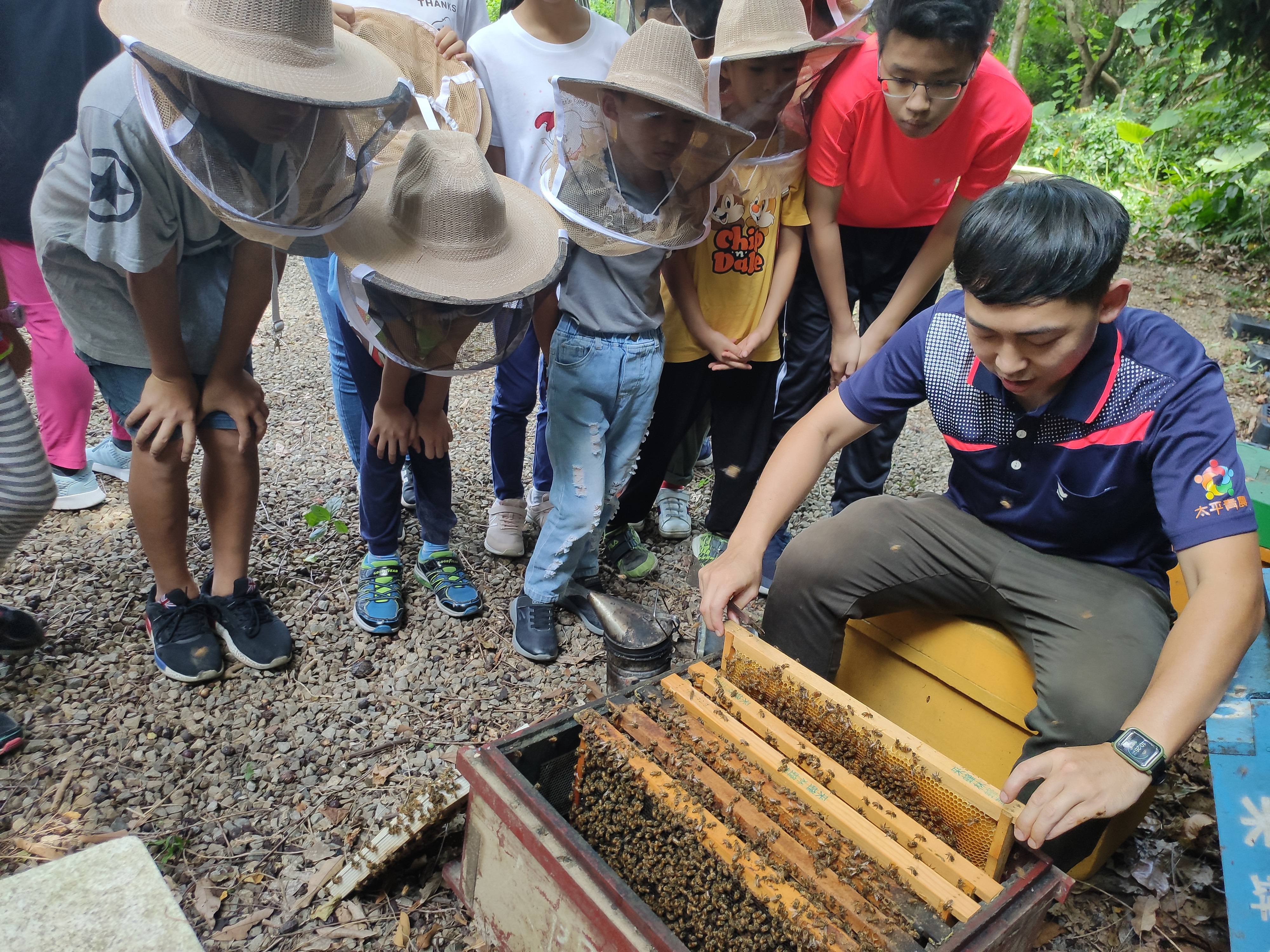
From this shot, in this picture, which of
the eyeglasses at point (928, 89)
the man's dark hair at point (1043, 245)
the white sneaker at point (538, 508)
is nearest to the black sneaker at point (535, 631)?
the white sneaker at point (538, 508)

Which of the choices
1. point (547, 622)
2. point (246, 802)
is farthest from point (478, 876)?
point (547, 622)

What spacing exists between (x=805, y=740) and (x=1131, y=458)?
0.97m

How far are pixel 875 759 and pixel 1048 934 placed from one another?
86cm

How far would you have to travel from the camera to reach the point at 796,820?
60.6 inches

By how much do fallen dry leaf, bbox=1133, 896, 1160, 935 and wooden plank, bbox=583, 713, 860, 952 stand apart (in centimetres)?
→ 124

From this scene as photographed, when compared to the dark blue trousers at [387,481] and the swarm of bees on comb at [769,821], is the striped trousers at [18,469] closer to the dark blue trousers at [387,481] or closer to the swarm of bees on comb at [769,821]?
the dark blue trousers at [387,481]

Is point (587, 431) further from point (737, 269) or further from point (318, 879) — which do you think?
point (318, 879)

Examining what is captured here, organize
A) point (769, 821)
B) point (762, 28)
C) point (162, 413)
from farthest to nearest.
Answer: point (762, 28) → point (162, 413) → point (769, 821)

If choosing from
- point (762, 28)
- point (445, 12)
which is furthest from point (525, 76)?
point (762, 28)

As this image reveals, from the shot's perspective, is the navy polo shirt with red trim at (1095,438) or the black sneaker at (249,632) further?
the black sneaker at (249,632)

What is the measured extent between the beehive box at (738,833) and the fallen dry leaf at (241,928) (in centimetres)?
52

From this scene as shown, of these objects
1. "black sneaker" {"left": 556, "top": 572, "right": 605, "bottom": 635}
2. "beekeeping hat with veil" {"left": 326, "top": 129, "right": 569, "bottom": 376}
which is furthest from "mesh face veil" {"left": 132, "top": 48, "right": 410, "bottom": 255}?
"black sneaker" {"left": 556, "top": 572, "right": 605, "bottom": 635}

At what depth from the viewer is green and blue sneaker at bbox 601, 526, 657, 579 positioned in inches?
132

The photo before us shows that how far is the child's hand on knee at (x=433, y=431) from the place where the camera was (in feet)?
8.64
